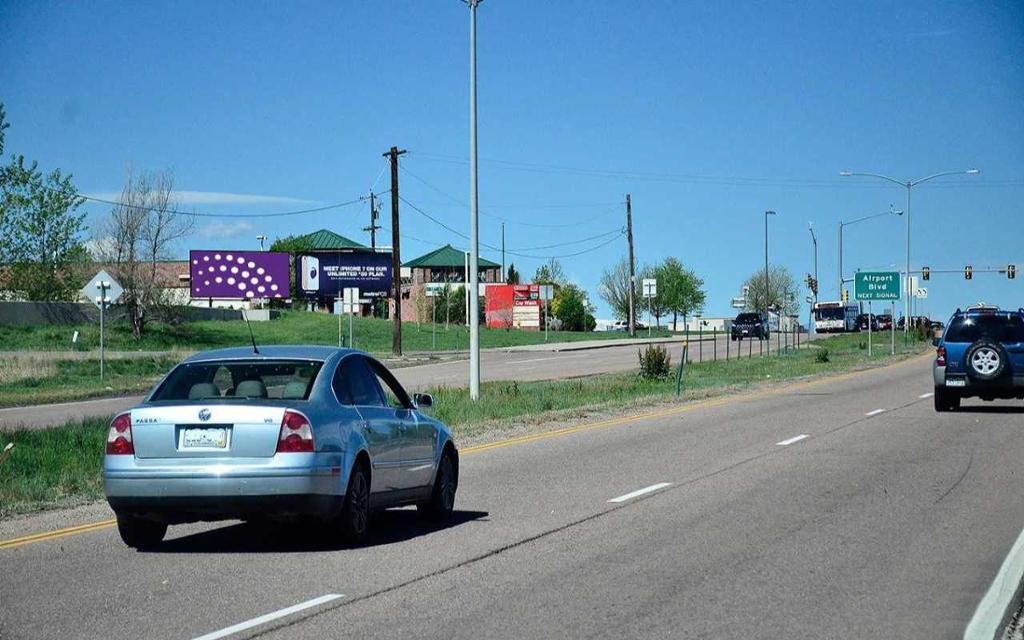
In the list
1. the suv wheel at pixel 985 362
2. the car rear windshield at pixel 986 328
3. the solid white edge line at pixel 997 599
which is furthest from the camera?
the car rear windshield at pixel 986 328

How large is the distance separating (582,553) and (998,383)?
60.2ft

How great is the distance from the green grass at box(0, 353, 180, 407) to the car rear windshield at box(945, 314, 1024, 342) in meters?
23.8

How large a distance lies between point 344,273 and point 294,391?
91.9 meters

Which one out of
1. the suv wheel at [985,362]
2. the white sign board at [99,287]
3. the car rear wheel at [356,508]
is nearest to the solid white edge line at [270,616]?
the car rear wheel at [356,508]

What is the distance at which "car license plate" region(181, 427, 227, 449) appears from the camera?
408 inches

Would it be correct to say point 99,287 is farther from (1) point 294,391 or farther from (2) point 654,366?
(1) point 294,391

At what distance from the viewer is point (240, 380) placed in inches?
442

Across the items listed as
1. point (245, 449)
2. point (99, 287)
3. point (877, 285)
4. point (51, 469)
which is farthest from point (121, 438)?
point (877, 285)

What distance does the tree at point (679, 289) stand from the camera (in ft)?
505

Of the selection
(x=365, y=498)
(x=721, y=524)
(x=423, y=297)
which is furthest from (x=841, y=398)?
(x=423, y=297)

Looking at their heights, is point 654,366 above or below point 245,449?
below

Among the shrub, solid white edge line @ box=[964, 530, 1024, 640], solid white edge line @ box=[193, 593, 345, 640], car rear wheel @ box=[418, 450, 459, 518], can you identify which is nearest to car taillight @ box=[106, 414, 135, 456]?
solid white edge line @ box=[193, 593, 345, 640]

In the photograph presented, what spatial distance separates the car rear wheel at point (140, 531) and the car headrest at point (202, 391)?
3.38ft

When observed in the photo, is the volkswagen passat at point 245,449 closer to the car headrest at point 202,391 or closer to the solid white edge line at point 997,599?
the car headrest at point 202,391
